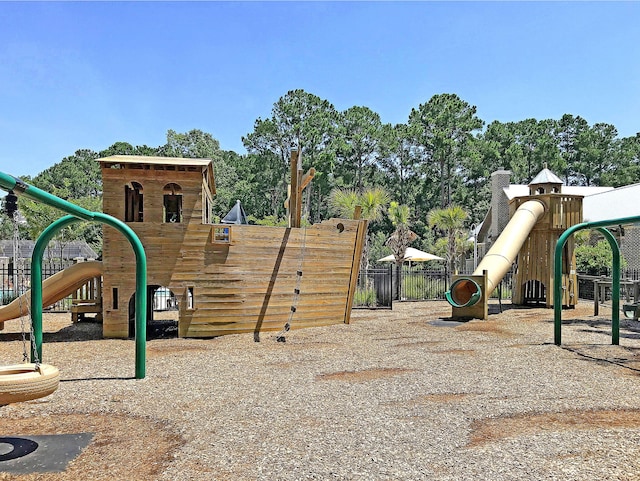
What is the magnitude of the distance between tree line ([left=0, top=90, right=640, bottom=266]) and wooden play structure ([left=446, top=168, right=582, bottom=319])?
2455cm

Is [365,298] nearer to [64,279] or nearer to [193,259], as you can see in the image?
[193,259]

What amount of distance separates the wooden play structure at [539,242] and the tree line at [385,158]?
24.5m

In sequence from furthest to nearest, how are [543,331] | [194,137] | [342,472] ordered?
1. [194,137]
2. [543,331]
3. [342,472]

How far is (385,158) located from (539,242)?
1406 inches

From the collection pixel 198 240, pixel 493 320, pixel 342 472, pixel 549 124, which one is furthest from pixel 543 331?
pixel 549 124

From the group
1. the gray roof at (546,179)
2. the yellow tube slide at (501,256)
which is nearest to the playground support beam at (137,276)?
the yellow tube slide at (501,256)

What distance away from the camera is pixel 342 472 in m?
4.52

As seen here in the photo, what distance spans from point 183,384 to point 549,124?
65.3m

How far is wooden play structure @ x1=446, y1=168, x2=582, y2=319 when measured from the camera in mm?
18969

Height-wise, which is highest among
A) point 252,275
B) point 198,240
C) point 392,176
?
point 392,176

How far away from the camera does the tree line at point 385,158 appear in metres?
50.8

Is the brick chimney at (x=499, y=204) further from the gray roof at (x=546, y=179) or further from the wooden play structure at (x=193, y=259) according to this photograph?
the wooden play structure at (x=193, y=259)

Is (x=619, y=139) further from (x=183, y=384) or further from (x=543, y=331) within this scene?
(x=183, y=384)

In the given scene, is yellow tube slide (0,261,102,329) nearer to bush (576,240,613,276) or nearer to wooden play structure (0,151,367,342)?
wooden play structure (0,151,367,342)
